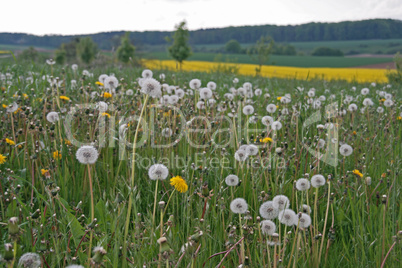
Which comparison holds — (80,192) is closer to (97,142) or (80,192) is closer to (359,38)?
(97,142)

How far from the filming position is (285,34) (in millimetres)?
90500

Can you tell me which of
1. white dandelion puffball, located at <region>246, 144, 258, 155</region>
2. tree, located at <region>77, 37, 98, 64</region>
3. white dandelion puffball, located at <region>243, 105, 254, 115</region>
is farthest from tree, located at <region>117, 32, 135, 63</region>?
white dandelion puffball, located at <region>246, 144, 258, 155</region>

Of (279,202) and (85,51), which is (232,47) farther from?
(279,202)

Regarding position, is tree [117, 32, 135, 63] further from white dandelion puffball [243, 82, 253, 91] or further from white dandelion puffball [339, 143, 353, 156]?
white dandelion puffball [339, 143, 353, 156]

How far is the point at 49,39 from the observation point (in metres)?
88.8

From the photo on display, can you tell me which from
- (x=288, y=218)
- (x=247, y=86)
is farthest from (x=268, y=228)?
(x=247, y=86)

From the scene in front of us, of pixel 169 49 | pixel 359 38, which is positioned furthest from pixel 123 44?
pixel 359 38

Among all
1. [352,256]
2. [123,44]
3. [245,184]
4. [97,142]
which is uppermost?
[123,44]

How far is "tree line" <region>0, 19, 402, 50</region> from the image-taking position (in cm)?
7925

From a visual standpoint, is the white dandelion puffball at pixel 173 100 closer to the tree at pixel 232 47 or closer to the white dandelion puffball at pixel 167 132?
the white dandelion puffball at pixel 167 132

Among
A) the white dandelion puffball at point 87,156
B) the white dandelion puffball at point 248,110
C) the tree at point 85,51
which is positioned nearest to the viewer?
the white dandelion puffball at point 87,156

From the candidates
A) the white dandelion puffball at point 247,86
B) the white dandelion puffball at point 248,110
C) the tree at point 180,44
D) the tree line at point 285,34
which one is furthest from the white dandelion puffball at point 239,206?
the tree line at point 285,34

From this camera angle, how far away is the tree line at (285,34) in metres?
79.2

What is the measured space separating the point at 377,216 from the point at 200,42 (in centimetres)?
10204
